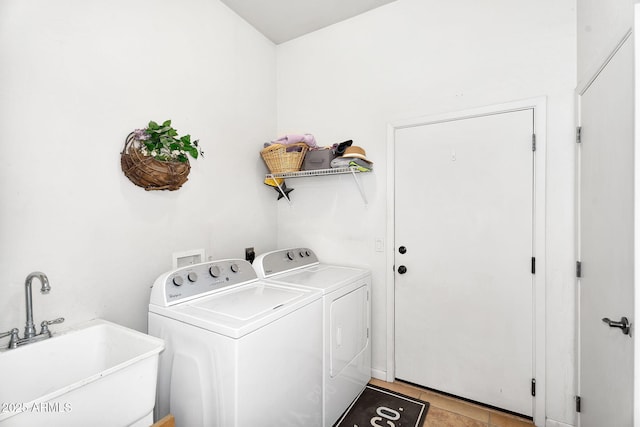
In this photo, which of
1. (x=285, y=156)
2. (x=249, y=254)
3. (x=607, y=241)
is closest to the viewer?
(x=607, y=241)

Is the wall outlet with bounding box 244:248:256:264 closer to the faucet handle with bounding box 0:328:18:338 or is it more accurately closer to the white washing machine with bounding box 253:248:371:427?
the white washing machine with bounding box 253:248:371:427

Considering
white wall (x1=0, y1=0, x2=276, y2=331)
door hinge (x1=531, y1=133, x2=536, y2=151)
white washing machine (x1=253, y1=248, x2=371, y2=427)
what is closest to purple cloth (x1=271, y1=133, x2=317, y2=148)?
white wall (x1=0, y1=0, x2=276, y2=331)

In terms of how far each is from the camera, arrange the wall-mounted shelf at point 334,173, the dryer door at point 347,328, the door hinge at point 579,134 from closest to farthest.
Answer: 1. the door hinge at point 579,134
2. the dryer door at point 347,328
3. the wall-mounted shelf at point 334,173

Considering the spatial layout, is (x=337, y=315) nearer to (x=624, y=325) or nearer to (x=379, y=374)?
(x=379, y=374)

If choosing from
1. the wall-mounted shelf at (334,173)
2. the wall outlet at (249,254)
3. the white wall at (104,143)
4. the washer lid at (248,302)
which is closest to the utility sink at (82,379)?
the white wall at (104,143)

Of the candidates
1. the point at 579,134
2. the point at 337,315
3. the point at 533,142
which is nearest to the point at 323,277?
the point at 337,315

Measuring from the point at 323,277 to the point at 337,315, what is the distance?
0.29 m

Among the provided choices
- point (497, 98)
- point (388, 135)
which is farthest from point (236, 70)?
point (497, 98)

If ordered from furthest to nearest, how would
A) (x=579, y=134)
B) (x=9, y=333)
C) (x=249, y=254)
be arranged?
(x=249, y=254) → (x=579, y=134) → (x=9, y=333)

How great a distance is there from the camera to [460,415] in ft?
6.43

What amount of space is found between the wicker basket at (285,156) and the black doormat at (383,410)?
1757mm

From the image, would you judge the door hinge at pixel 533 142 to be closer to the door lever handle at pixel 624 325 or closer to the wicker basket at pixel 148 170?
the door lever handle at pixel 624 325

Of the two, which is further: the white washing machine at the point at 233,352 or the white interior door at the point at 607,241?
the white washing machine at the point at 233,352

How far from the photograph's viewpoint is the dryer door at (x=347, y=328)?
6.03 ft
